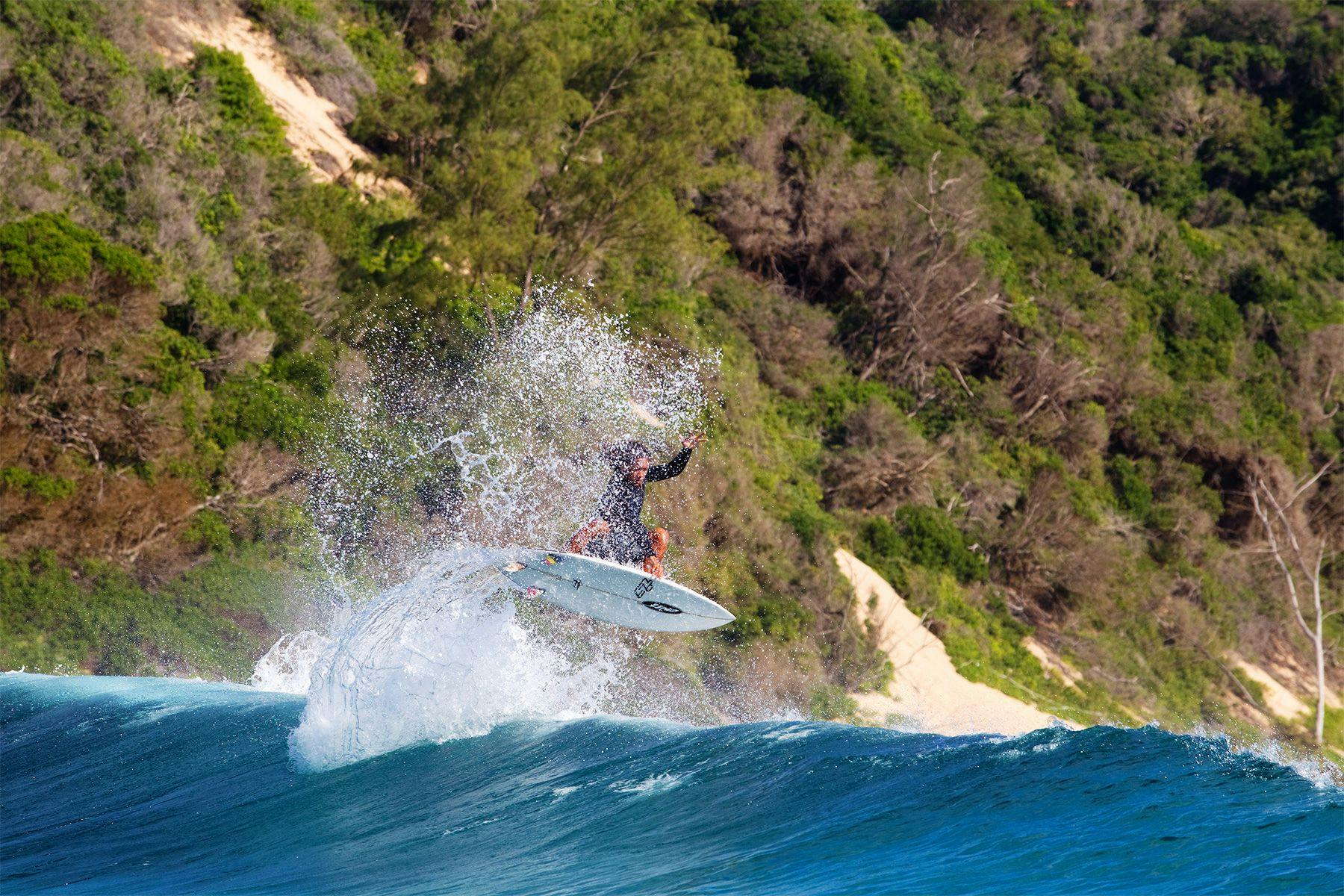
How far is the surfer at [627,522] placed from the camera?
10.2m

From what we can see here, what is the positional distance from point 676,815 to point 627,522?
339cm

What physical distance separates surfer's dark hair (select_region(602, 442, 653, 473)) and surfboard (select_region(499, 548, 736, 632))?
87 cm

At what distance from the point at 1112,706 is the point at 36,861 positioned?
1828cm

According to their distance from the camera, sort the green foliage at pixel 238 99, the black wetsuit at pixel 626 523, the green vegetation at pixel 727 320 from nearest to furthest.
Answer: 1. the black wetsuit at pixel 626 523
2. the green vegetation at pixel 727 320
3. the green foliage at pixel 238 99

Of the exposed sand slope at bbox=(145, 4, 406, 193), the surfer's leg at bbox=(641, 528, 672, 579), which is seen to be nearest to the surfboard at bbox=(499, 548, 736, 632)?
the surfer's leg at bbox=(641, 528, 672, 579)

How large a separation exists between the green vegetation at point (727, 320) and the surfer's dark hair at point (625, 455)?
22.3 ft

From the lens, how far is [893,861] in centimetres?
616

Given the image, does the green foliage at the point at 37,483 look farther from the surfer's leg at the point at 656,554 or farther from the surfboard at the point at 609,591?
the surfer's leg at the point at 656,554

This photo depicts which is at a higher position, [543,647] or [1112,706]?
Answer: [543,647]

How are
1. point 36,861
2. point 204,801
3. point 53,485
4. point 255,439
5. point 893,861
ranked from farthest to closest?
point 255,439 < point 53,485 < point 204,801 < point 36,861 < point 893,861

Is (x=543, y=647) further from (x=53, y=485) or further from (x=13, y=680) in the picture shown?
(x=53, y=485)

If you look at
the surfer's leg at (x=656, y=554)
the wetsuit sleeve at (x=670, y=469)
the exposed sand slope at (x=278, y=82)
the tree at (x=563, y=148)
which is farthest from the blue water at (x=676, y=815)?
the exposed sand slope at (x=278, y=82)

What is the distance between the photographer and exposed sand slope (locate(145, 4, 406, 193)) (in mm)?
21812

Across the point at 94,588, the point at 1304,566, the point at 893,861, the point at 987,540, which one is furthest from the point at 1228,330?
the point at 893,861
